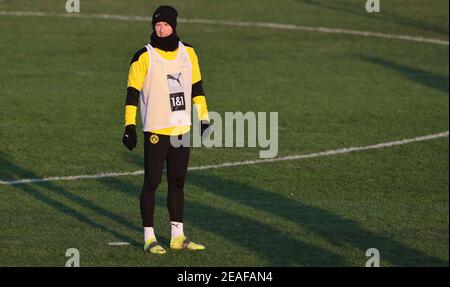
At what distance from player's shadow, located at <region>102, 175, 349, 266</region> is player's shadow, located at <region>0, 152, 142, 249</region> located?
0.72 meters

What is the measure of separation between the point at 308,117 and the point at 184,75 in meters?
8.99

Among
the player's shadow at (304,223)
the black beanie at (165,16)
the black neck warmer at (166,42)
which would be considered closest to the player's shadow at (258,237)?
the player's shadow at (304,223)

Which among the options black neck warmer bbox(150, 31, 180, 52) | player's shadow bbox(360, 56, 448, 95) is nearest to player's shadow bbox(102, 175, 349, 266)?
black neck warmer bbox(150, 31, 180, 52)

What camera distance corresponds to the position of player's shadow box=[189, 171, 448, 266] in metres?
13.0

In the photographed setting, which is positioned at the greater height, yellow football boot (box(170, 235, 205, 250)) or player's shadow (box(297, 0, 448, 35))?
player's shadow (box(297, 0, 448, 35))

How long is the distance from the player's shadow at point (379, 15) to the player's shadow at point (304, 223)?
50.8 feet

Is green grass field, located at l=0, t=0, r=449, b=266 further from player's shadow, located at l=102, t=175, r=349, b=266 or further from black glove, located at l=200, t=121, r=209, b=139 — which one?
black glove, located at l=200, t=121, r=209, b=139

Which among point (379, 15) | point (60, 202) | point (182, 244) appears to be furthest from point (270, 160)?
point (379, 15)

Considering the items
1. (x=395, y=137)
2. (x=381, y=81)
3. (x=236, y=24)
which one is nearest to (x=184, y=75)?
(x=395, y=137)

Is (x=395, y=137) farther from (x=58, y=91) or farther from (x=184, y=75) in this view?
(x=184, y=75)

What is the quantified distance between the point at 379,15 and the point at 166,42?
20.8m

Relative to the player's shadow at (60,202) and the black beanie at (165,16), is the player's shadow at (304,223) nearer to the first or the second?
the player's shadow at (60,202)

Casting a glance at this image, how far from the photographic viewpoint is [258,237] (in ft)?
45.2

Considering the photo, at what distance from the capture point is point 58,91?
23438 mm
